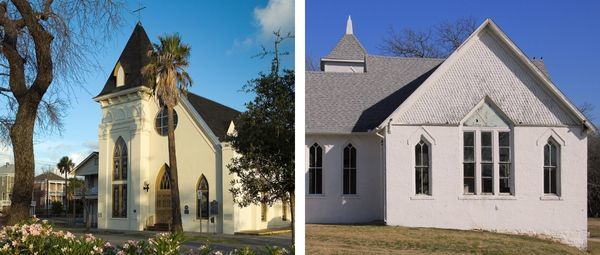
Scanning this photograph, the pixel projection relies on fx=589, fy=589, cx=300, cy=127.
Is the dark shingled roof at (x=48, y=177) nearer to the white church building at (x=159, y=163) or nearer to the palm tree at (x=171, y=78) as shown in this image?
the white church building at (x=159, y=163)

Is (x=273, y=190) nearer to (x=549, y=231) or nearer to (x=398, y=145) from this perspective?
(x=549, y=231)

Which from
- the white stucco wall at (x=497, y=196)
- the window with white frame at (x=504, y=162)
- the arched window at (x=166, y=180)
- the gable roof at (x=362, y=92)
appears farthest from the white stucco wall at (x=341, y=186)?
the arched window at (x=166, y=180)

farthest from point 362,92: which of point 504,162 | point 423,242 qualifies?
point 423,242

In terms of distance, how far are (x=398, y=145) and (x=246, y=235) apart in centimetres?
496

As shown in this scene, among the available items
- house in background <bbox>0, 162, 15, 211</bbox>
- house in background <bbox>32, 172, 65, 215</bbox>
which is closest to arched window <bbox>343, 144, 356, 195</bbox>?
house in background <bbox>32, 172, 65, 215</bbox>

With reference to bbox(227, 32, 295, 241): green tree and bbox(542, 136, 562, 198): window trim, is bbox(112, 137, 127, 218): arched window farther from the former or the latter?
bbox(542, 136, 562, 198): window trim

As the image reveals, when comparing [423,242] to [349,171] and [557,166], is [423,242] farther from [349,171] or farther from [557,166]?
[349,171]

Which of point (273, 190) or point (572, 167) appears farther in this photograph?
point (572, 167)

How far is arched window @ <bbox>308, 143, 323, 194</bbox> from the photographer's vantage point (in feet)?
23.8

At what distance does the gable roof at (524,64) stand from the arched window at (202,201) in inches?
138

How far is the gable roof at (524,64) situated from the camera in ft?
16.2

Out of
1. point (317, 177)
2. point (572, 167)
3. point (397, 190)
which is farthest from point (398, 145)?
point (572, 167)

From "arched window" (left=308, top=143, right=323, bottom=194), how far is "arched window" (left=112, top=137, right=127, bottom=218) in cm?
480

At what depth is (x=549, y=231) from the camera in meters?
5.67
